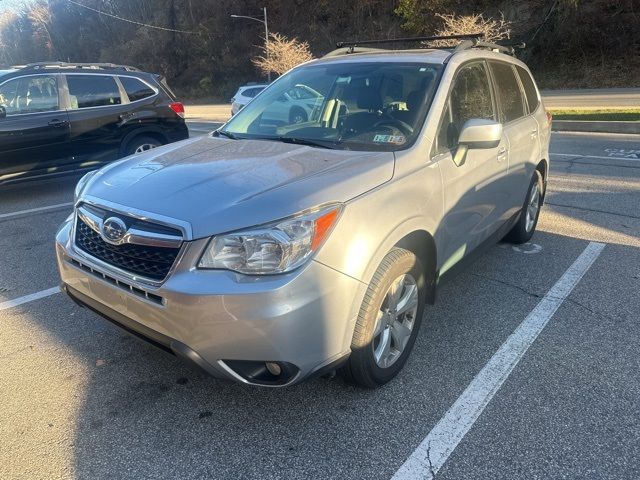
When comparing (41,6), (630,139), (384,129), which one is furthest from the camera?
(41,6)

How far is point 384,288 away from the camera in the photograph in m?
2.62

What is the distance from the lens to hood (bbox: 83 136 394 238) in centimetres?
235

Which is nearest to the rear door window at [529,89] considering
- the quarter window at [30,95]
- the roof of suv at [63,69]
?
the roof of suv at [63,69]

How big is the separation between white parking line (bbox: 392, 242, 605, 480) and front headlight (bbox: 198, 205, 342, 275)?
1.10 metres

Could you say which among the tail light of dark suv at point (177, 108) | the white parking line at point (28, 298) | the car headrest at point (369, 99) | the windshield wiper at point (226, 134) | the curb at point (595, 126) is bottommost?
the curb at point (595, 126)

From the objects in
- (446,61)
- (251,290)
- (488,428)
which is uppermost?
(446,61)

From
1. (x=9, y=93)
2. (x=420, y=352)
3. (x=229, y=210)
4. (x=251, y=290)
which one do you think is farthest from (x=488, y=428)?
(x=9, y=93)

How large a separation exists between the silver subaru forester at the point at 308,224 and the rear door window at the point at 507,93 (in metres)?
0.18

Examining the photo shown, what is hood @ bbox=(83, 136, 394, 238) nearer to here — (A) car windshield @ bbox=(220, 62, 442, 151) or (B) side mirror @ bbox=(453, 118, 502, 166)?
(A) car windshield @ bbox=(220, 62, 442, 151)

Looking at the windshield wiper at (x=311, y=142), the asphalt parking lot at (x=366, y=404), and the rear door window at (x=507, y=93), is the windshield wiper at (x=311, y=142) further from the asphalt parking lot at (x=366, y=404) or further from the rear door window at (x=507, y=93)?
the rear door window at (x=507, y=93)

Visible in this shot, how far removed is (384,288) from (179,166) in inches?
53.9

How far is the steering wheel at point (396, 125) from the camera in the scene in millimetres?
3178

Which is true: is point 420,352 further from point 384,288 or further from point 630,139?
point 630,139

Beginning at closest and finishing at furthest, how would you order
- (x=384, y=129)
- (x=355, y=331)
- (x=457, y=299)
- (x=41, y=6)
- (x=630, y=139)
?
(x=355, y=331)
(x=384, y=129)
(x=457, y=299)
(x=630, y=139)
(x=41, y=6)
